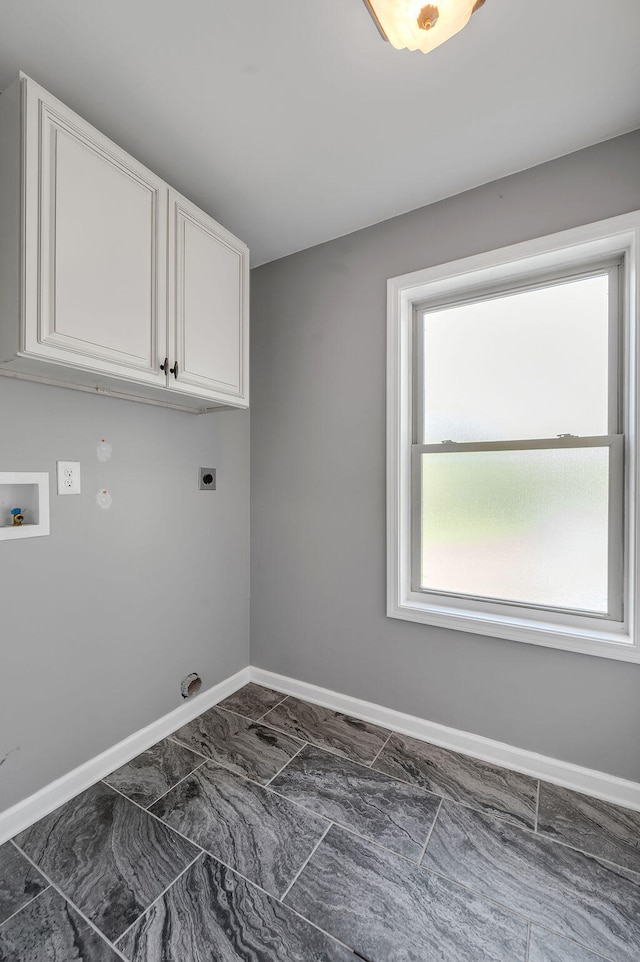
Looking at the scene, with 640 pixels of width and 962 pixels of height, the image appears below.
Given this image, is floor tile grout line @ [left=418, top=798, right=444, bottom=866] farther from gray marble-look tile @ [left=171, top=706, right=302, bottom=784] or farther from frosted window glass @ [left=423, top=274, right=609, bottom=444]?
frosted window glass @ [left=423, top=274, right=609, bottom=444]

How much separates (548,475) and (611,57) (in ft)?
4.49

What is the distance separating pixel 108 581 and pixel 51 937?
1.04m

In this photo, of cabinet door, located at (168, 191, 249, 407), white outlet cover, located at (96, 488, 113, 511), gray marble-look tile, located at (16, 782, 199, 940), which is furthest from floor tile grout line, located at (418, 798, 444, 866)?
cabinet door, located at (168, 191, 249, 407)

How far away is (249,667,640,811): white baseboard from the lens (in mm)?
1607

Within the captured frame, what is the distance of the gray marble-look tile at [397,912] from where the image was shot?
3.67ft

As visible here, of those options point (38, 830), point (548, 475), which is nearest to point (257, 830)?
point (38, 830)

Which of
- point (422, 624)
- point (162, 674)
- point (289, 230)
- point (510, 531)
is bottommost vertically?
point (162, 674)

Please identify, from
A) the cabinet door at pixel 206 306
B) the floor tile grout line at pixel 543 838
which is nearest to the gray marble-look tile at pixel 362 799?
the floor tile grout line at pixel 543 838

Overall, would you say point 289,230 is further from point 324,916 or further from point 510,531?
point 324,916

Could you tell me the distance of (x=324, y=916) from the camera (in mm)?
1193

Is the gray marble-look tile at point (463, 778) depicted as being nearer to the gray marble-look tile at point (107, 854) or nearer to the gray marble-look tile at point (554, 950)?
the gray marble-look tile at point (554, 950)

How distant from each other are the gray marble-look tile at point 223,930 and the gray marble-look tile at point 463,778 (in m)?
0.70

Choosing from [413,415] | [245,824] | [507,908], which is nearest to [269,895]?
[245,824]

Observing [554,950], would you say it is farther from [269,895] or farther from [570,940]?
[269,895]
